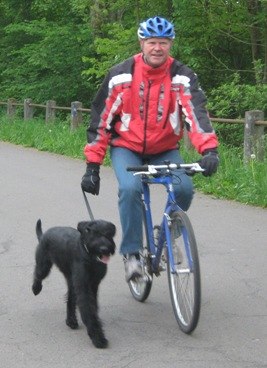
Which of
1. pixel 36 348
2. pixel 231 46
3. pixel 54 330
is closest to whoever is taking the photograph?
pixel 36 348

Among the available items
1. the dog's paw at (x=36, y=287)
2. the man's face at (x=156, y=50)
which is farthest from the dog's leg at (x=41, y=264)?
the man's face at (x=156, y=50)

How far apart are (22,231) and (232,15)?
44.0 ft

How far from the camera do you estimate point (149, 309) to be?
605cm

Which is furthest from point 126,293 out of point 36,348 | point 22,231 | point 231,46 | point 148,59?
point 231,46

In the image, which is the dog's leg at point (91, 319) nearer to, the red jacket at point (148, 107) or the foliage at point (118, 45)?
the red jacket at point (148, 107)

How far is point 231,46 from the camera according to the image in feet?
76.5

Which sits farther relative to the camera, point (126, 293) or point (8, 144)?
point (8, 144)

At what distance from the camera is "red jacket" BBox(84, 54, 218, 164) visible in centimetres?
560

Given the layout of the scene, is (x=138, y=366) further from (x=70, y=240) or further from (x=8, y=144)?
(x=8, y=144)

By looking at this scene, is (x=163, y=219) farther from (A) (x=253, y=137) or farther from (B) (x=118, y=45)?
(B) (x=118, y=45)

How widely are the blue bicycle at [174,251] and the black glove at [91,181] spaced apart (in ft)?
0.99

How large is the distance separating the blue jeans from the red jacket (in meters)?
0.11

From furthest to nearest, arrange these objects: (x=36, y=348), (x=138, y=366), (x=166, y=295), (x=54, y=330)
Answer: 1. (x=166, y=295)
2. (x=54, y=330)
3. (x=36, y=348)
4. (x=138, y=366)

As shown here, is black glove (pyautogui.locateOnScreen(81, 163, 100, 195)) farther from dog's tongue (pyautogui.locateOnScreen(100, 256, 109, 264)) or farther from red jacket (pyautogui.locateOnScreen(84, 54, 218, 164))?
dog's tongue (pyautogui.locateOnScreen(100, 256, 109, 264))
